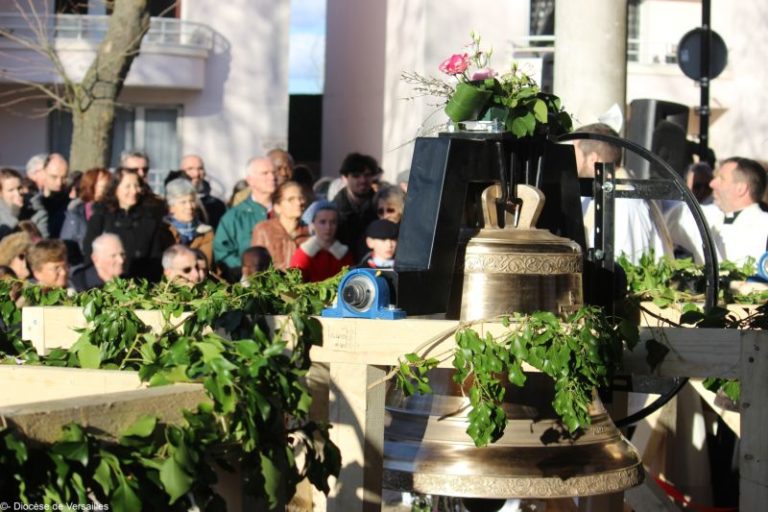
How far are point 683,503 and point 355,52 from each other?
1035 inches

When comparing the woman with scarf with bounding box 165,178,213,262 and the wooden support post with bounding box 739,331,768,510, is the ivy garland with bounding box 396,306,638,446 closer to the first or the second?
the wooden support post with bounding box 739,331,768,510

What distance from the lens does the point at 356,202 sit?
10523 millimetres

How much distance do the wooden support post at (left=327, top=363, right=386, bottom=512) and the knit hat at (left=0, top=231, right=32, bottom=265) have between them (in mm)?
5516

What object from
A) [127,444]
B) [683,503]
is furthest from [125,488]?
[683,503]

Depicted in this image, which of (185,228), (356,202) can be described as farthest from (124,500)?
(356,202)

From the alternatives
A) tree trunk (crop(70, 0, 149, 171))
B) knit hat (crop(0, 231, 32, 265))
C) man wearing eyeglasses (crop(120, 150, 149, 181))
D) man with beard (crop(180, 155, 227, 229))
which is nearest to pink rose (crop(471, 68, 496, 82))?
knit hat (crop(0, 231, 32, 265))

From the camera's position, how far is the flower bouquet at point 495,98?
4.00m

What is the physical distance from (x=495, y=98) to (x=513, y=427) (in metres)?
0.93

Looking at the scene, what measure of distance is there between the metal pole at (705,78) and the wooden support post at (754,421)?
10851mm

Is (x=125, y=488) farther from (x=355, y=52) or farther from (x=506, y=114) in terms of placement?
(x=355, y=52)

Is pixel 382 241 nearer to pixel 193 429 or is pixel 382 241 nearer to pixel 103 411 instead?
pixel 193 429

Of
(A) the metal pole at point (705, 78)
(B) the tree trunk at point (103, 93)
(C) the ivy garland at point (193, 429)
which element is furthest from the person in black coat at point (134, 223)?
(B) the tree trunk at point (103, 93)

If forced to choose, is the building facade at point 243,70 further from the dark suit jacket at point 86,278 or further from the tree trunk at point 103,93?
the dark suit jacket at point 86,278

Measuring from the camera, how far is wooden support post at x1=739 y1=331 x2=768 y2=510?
3639 millimetres
